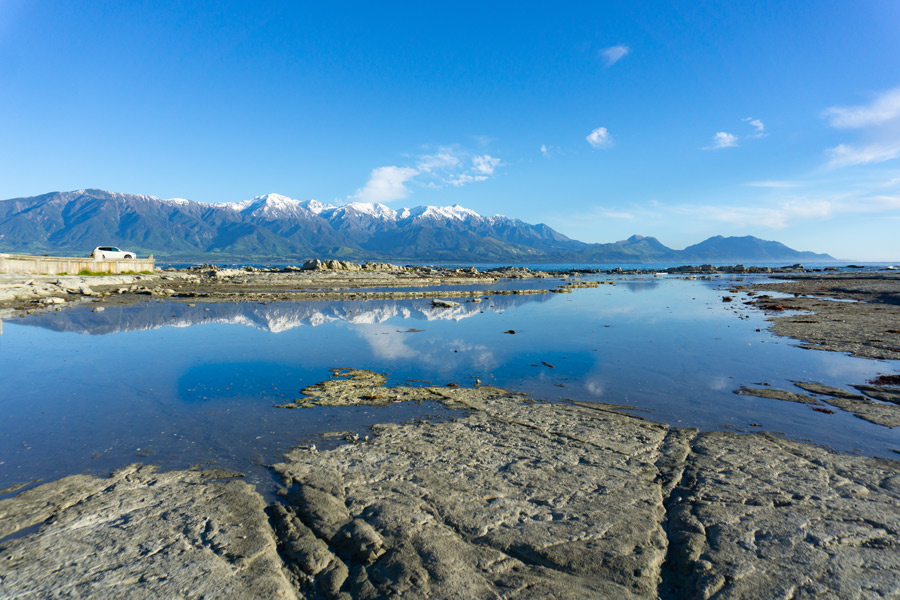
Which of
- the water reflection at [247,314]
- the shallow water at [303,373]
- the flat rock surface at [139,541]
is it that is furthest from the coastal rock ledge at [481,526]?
the water reflection at [247,314]

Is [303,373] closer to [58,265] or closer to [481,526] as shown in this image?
[481,526]

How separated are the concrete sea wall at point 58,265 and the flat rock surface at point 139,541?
180ft

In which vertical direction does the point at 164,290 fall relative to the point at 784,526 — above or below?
above

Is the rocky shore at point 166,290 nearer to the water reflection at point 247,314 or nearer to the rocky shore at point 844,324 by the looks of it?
the water reflection at point 247,314

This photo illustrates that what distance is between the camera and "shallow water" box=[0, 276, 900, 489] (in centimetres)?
950

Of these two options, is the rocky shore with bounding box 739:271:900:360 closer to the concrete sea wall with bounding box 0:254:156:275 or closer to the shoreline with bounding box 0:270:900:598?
the shoreline with bounding box 0:270:900:598

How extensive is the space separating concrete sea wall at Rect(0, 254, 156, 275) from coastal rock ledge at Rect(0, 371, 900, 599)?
183ft

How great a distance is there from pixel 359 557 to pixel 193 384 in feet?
35.4

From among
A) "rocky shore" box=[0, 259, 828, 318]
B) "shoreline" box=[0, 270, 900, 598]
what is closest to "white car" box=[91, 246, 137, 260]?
"rocky shore" box=[0, 259, 828, 318]

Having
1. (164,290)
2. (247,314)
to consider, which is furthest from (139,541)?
(164,290)

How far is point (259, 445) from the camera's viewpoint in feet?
30.3

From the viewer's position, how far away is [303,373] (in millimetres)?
15195

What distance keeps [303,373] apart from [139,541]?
9462 mm

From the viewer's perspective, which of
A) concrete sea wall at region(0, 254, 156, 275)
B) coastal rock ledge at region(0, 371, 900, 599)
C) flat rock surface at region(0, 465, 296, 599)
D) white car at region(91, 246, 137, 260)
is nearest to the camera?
flat rock surface at region(0, 465, 296, 599)
